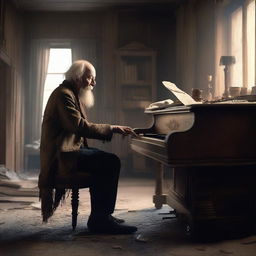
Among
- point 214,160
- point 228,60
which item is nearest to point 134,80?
point 228,60

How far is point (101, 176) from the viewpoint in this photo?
9.57ft

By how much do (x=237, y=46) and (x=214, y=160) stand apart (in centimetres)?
307

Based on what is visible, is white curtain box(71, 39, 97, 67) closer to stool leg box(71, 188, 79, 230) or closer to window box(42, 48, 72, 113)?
window box(42, 48, 72, 113)

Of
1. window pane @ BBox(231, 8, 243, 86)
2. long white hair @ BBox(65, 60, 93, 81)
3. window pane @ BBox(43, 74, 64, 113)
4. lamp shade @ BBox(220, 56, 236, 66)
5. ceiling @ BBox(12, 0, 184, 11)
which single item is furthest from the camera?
window pane @ BBox(43, 74, 64, 113)

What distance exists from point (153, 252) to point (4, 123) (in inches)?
176

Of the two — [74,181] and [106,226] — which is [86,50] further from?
[106,226]

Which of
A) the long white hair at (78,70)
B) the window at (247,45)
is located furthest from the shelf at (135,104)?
the long white hair at (78,70)

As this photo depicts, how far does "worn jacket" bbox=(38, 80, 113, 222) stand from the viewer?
2.89m

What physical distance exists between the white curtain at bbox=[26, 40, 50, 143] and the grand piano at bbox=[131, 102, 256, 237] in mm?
5051

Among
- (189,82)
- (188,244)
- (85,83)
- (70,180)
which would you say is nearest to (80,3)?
(189,82)

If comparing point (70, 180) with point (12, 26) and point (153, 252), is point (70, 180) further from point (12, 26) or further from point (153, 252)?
point (12, 26)

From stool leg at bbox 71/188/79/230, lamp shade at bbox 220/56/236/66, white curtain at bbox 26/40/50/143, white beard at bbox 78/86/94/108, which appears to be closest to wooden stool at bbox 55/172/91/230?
stool leg at bbox 71/188/79/230

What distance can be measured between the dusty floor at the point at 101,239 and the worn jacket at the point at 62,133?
1.20ft

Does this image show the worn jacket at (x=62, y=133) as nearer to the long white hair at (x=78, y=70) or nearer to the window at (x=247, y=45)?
the long white hair at (x=78, y=70)
